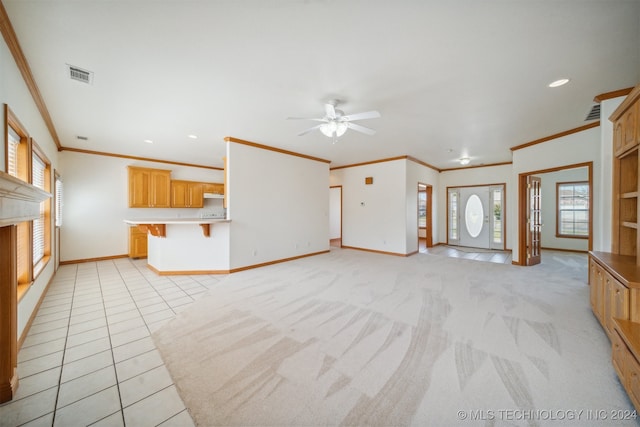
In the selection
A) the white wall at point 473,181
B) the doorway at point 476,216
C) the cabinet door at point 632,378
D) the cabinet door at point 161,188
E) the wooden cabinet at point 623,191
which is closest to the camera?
the cabinet door at point 632,378

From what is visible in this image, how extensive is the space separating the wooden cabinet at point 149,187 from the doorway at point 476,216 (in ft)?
28.7

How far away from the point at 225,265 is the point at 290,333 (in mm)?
2708

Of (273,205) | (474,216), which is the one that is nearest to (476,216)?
(474,216)

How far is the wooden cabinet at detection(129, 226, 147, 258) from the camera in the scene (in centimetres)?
580

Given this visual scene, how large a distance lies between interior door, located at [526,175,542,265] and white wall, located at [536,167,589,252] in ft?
6.82

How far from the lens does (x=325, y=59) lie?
7.15ft

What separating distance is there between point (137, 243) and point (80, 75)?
4.52 m

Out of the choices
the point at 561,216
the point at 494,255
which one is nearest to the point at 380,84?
the point at 494,255

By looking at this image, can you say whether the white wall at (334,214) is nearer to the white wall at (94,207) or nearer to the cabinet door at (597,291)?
the white wall at (94,207)

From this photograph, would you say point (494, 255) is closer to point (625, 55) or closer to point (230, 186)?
point (625, 55)

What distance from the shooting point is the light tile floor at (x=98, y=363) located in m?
1.45

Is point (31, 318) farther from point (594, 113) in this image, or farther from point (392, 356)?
point (594, 113)

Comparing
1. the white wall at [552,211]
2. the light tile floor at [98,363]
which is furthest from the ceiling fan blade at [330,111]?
the white wall at [552,211]

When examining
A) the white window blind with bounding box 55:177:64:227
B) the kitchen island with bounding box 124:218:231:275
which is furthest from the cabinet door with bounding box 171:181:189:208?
the kitchen island with bounding box 124:218:231:275
